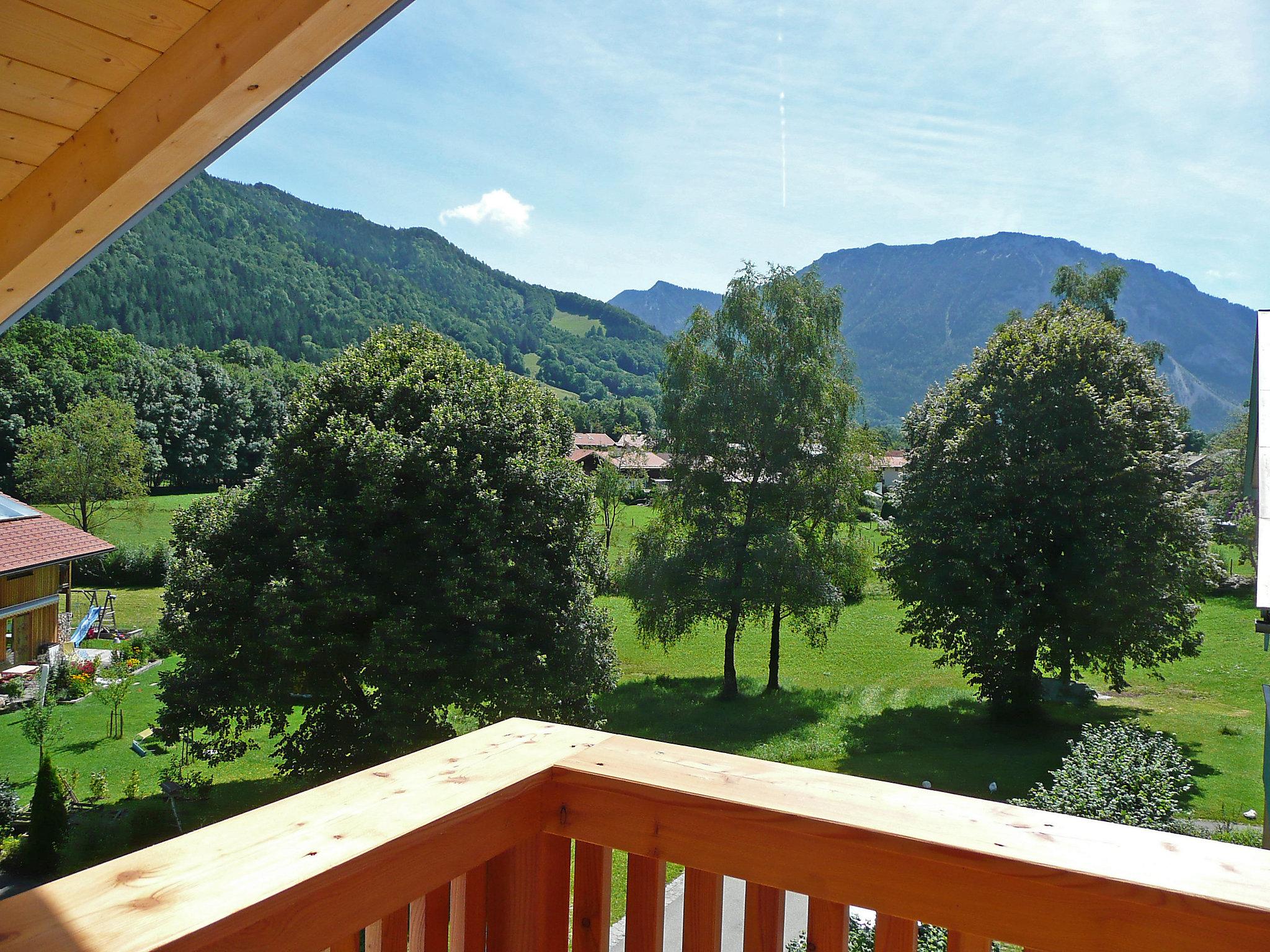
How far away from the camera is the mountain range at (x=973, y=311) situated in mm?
38219

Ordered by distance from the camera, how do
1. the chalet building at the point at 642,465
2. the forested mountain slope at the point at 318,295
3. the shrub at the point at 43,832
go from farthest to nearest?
the forested mountain slope at the point at 318,295
the chalet building at the point at 642,465
the shrub at the point at 43,832

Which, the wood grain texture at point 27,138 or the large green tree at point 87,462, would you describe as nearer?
Answer: the wood grain texture at point 27,138

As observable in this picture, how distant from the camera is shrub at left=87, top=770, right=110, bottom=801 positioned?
10477mm

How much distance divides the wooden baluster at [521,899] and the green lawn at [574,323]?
55156 millimetres

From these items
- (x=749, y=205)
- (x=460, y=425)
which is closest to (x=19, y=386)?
(x=460, y=425)

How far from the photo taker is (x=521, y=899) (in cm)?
84

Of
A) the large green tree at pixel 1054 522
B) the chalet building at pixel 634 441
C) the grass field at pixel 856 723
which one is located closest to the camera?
the grass field at pixel 856 723

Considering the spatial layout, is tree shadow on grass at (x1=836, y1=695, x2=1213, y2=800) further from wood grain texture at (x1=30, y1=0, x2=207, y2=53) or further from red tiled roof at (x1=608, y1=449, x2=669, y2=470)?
wood grain texture at (x1=30, y1=0, x2=207, y2=53)

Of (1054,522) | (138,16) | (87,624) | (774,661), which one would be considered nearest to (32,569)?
(87,624)

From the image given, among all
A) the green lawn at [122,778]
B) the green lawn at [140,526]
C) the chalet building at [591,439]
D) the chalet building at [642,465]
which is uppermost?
the chalet building at [591,439]

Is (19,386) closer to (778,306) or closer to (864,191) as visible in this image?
(778,306)

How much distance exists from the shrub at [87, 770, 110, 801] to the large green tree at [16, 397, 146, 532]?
394 inches

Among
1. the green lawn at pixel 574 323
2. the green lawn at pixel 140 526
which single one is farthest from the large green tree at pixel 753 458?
the green lawn at pixel 574 323

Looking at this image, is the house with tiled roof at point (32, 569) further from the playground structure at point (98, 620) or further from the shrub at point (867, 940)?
the shrub at point (867, 940)
